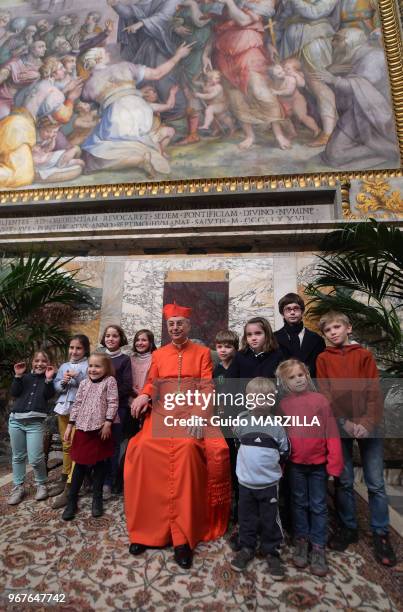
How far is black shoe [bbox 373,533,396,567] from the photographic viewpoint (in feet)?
6.93

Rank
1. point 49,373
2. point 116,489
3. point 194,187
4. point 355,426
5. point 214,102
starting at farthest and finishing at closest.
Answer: point 214,102 → point 194,187 → point 49,373 → point 116,489 → point 355,426

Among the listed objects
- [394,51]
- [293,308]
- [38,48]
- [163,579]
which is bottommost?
[163,579]

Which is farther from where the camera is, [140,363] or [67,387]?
[140,363]

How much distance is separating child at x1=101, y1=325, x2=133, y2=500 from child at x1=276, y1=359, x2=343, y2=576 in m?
1.70

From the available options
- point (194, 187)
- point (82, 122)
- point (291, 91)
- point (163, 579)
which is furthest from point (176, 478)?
point (82, 122)

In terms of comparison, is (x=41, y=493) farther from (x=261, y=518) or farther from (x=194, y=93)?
(x=194, y=93)

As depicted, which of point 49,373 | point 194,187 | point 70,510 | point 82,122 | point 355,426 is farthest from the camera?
point 82,122

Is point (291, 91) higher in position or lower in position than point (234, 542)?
higher

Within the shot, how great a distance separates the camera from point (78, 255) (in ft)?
18.9

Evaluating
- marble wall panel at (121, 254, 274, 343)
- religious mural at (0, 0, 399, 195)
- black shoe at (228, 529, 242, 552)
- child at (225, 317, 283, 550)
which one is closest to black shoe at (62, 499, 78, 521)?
black shoe at (228, 529, 242, 552)

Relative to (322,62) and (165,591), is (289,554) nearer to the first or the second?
(165,591)

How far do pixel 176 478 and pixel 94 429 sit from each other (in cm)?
86

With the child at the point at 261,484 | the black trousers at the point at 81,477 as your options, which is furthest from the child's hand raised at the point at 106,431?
the child at the point at 261,484

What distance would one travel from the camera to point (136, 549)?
220 centimetres
